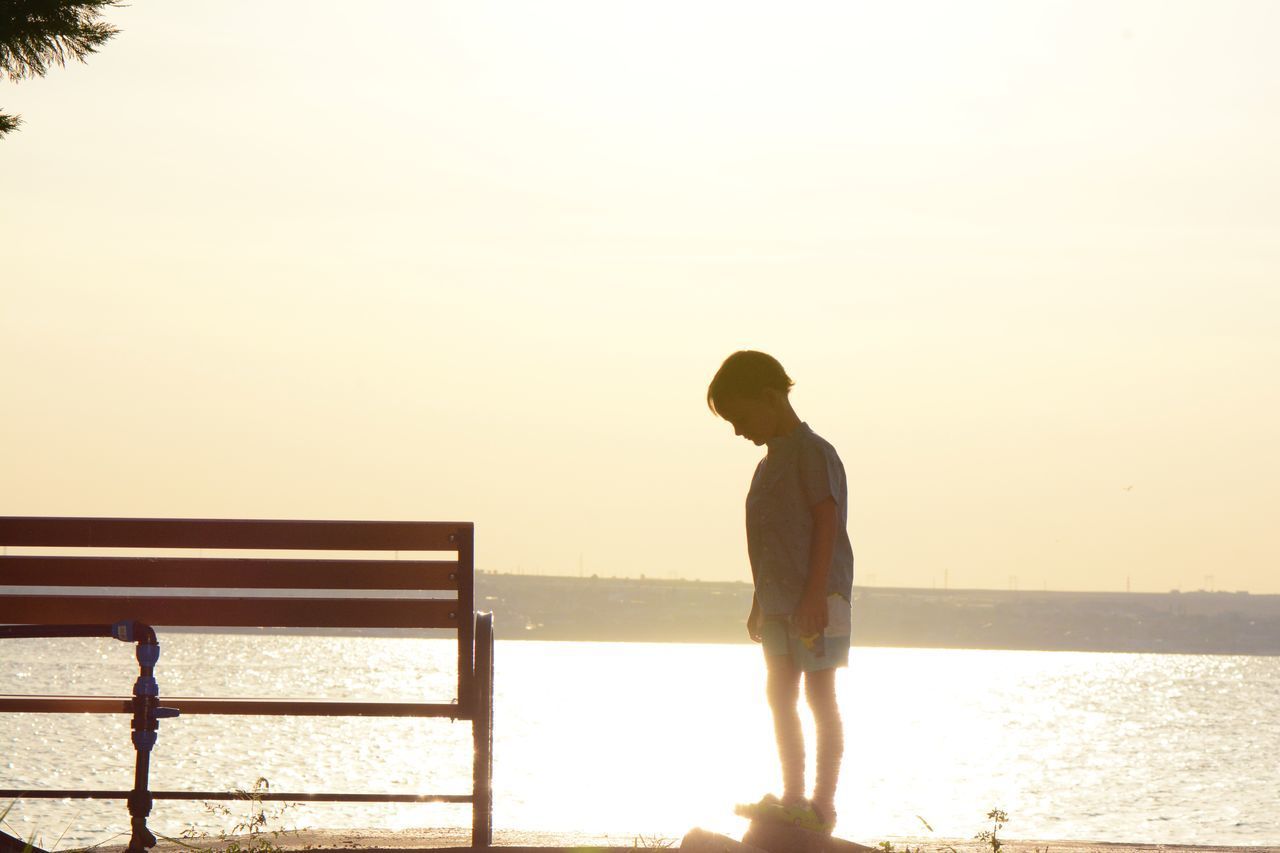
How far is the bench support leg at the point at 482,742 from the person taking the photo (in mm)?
5855

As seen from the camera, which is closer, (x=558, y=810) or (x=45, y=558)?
(x=45, y=558)

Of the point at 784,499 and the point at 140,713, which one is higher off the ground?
the point at 784,499

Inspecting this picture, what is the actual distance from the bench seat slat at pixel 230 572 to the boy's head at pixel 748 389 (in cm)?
117

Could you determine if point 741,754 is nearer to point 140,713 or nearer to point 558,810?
point 558,810

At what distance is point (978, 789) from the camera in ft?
266

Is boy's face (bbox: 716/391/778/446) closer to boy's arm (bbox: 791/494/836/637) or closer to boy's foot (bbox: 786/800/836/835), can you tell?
boy's arm (bbox: 791/494/836/637)

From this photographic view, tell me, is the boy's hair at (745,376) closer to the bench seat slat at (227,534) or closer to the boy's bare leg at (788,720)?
the boy's bare leg at (788,720)

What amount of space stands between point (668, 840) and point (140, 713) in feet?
6.25

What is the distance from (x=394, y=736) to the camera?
4294 inches

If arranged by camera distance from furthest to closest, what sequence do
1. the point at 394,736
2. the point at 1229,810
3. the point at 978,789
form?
1. the point at 394,736
2. the point at 978,789
3. the point at 1229,810

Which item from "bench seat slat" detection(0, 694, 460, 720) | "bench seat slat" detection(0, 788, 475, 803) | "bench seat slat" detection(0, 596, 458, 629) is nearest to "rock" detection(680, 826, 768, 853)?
"bench seat slat" detection(0, 788, 475, 803)

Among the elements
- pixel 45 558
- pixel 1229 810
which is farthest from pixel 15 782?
pixel 45 558

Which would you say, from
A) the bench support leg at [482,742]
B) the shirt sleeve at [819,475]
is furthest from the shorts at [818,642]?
the bench support leg at [482,742]

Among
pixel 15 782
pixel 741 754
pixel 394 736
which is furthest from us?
pixel 394 736
